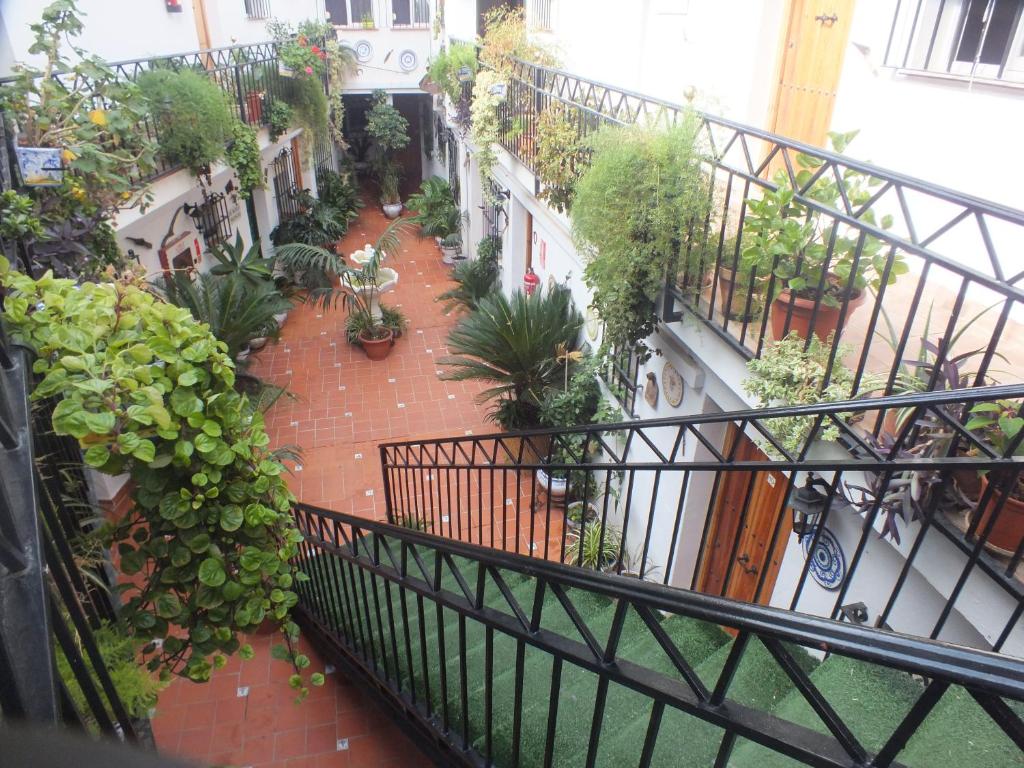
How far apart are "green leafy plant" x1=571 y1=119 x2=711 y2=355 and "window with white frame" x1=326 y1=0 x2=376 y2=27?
1401 cm

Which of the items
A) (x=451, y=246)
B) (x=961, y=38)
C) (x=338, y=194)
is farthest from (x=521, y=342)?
Result: (x=338, y=194)

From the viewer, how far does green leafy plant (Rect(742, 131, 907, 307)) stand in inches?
113

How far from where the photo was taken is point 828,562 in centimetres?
317

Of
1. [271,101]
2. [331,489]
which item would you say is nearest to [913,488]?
[331,489]

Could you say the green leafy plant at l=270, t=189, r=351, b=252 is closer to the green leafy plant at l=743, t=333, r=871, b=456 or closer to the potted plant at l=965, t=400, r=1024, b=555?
the green leafy plant at l=743, t=333, r=871, b=456

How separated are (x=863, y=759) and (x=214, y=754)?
4.24 metres

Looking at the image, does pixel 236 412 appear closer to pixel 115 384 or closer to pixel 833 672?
pixel 115 384

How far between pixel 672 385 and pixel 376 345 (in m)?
5.87

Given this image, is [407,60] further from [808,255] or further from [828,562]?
[828,562]

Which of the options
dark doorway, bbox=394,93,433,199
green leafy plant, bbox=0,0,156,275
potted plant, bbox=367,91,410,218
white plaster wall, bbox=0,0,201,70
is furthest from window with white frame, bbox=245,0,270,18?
green leafy plant, bbox=0,0,156,275

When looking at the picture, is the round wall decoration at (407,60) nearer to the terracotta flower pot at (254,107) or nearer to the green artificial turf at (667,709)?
the terracotta flower pot at (254,107)

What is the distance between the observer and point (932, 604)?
8.44ft

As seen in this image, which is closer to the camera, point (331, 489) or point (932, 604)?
point (932, 604)

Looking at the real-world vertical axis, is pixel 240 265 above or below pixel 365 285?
above
